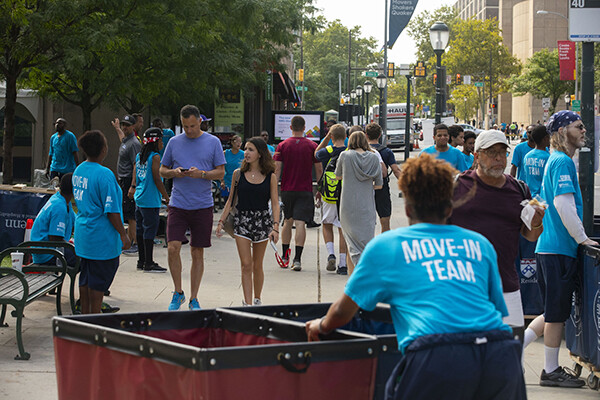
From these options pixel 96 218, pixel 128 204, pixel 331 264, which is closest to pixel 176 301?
pixel 96 218

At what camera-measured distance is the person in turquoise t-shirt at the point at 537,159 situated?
24.7 ft

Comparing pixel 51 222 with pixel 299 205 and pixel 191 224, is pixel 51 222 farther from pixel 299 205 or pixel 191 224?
pixel 299 205

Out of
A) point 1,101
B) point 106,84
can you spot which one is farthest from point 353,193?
point 1,101

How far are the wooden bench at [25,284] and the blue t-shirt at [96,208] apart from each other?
560 millimetres

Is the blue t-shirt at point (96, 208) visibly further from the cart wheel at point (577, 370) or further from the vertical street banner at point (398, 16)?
the vertical street banner at point (398, 16)

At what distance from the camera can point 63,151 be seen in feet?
50.5

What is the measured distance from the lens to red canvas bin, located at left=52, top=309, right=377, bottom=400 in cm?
322

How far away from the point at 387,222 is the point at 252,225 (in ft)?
12.1

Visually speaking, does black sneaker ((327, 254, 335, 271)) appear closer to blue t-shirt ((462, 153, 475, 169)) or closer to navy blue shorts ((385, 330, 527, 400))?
blue t-shirt ((462, 153, 475, 169))

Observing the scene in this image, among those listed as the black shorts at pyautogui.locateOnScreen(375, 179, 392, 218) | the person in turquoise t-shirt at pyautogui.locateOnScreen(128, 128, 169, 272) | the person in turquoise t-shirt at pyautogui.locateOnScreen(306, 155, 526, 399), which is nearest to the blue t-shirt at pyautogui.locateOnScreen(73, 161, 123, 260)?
the person in turquoise t-shirt at pyautogui.locateOnScreen(128, 128, 169, 272)

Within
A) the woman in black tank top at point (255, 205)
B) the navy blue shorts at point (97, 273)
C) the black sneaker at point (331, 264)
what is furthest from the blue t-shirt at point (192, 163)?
the black sneaker at point (331, 264)

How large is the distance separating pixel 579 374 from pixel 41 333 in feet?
14.9

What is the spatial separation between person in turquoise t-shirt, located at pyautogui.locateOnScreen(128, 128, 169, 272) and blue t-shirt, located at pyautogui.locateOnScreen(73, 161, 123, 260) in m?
3.37

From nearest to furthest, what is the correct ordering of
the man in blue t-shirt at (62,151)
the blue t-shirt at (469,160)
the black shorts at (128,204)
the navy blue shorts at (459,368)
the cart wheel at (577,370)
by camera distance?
1. the navy blue shorts at (459,368)
2. the cart wheel at (577,370)
3. the blue t-shirt at (469,160)
4. the black shorts at (128,204)
5. the man in blue t-shirt at (62,151)
